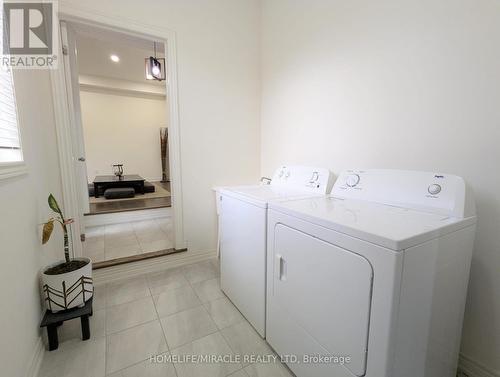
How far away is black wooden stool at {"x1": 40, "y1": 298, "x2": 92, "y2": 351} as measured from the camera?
1.28 m

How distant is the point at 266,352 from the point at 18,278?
4.28 ft

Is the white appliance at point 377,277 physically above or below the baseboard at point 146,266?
above

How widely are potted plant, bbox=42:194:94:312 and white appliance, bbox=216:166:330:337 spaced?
918mm

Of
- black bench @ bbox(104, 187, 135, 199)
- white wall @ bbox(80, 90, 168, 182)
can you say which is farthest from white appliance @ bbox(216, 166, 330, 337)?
white wall @ bbox(80, 90, 168, 182)

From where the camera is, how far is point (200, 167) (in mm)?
2328

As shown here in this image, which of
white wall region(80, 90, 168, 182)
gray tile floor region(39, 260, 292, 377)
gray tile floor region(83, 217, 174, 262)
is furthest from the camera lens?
white wall region(80, 90, 168, 182)

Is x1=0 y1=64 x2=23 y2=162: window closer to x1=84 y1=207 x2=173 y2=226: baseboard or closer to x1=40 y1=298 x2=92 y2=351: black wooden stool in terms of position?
x1=40 y1=298 x2=92 y2=351: black wooden stool

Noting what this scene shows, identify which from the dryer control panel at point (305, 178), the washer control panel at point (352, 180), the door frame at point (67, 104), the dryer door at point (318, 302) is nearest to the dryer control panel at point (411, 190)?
the washer control panel at point (352, 180)

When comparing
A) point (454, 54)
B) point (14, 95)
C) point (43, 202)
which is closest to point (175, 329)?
point (43, 202)

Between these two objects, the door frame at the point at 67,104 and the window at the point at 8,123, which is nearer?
the window at the point at 8,123

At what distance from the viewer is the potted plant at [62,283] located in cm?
132

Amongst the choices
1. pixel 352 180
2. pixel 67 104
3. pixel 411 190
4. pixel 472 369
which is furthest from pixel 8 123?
pixel 472 369

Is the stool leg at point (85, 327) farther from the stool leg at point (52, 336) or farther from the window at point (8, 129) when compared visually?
the window at point (8, 129)

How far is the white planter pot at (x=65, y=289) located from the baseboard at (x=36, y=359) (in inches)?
6.8
